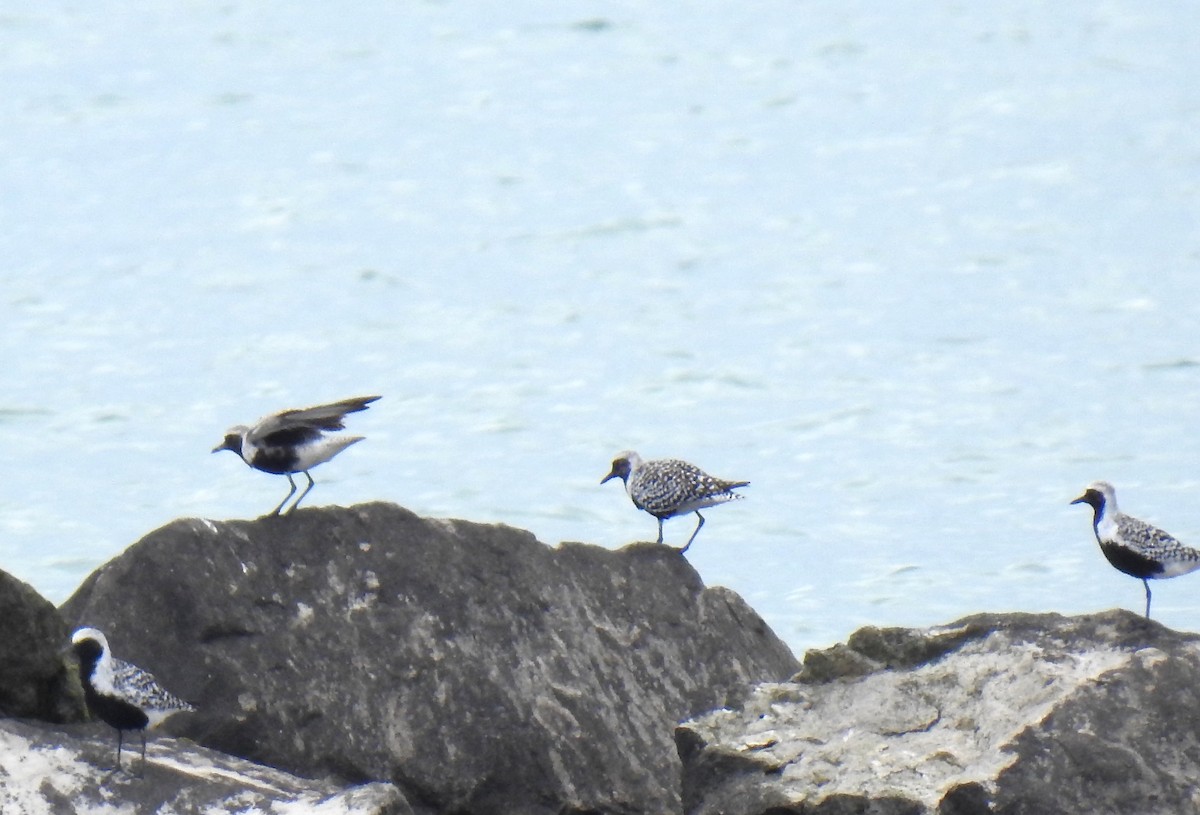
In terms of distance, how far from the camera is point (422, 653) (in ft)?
31.5

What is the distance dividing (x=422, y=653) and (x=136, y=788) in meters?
2.10

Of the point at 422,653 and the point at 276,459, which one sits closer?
the point at 422,653

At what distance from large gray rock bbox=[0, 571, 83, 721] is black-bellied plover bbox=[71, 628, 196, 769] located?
0.67ft

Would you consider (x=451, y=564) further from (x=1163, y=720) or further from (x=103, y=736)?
(x=1163, y=720)

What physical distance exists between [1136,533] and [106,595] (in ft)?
17.4

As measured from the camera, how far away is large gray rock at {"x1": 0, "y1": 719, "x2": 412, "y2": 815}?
7.66 m

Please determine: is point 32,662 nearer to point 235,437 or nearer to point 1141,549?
point 235,437

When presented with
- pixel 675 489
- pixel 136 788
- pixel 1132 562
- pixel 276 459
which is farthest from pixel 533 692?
pixel 1132 562

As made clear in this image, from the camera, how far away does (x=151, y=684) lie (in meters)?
8.31

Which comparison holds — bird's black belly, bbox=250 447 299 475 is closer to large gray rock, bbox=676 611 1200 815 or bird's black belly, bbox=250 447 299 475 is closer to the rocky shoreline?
the rocky shoreline

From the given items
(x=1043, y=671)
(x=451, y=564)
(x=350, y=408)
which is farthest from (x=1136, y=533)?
(x=350, y=408)

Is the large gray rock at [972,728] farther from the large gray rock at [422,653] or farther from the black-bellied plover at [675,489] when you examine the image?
the black-bellied plover at [675,489]

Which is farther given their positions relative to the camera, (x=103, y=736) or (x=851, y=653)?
(x=851, y=653)

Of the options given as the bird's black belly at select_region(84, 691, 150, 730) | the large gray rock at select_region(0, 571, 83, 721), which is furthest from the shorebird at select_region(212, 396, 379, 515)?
the bird's black belly at select_region(84, 691, 150, 730)
